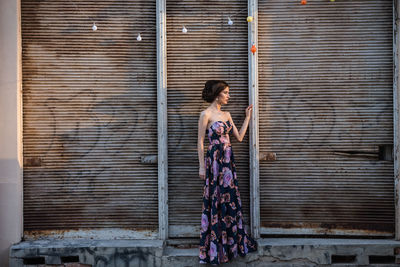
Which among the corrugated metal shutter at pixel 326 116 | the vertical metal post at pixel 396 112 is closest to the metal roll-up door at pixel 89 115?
the corrugated metal shutter at pixel 326 116

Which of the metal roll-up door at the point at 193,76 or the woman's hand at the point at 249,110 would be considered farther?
the metal roll-up door at the point at 193,76

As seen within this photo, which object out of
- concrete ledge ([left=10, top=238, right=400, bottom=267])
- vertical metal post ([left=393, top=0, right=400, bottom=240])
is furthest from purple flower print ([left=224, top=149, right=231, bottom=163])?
vertical metal post ([left=393, top=0, right=400, bottom=240])

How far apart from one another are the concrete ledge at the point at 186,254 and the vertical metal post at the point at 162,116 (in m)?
0.34

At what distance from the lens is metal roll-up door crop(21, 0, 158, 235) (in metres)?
4.51

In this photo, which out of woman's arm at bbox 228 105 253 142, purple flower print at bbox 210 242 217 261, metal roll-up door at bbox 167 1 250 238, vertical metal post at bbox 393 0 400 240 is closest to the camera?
purple flower print at bbox 210 242 217 261

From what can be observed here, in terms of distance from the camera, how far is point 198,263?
14.1ft

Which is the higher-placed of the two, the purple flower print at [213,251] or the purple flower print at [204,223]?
the purple flower print at [204,223]

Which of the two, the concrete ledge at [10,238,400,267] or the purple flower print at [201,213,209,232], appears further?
the concrete ledge at [10,238,400,267]

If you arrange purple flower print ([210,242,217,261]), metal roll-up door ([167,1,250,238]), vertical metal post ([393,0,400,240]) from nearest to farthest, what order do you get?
purple flower print ([210,242,217,261]), vertical metal post ([393,0,400,240]), metal roll-up door ([167,1,250,238])

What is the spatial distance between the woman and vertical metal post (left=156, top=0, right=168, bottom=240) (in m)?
0.55

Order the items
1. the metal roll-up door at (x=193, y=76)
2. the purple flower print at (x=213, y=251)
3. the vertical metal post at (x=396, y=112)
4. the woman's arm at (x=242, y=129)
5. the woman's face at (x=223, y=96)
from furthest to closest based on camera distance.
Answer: the metal roll-up door at (x=193, y=76), the vertical metal post at (x=396, y=112), the woman's arm at (x=242, y=129), the woman's face at (x=223, y=96), the purple flower print at (x=213, y=251)

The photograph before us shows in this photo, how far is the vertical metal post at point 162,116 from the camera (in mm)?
4469

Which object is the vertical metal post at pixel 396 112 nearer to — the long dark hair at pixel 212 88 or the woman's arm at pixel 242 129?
→ the woman's arm at pixel 242 129

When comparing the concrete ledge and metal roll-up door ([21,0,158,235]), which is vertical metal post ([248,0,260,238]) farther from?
metal roll-up door ([21,0,158,235])
